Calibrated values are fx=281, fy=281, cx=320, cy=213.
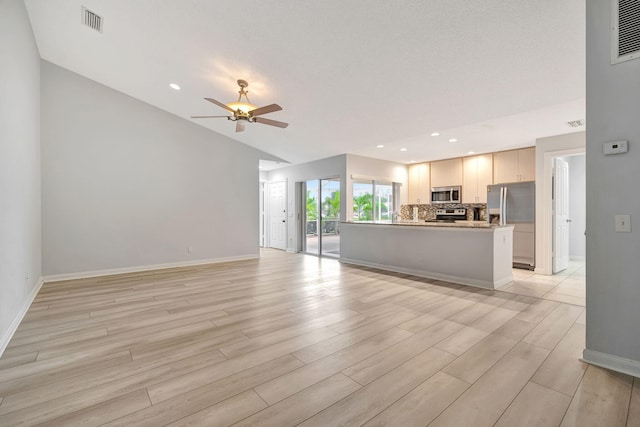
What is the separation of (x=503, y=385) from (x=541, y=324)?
1.48 meters

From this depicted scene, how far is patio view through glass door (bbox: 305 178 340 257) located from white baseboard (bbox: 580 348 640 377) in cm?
544

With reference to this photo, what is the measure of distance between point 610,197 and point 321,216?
6031 millimetres

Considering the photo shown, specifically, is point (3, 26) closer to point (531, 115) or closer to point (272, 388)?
point (272, 388)

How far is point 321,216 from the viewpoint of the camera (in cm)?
773

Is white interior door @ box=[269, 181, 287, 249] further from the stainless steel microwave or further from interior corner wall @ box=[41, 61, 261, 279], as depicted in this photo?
the stainless steel microwave

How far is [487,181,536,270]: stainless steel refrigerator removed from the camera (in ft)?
18.4

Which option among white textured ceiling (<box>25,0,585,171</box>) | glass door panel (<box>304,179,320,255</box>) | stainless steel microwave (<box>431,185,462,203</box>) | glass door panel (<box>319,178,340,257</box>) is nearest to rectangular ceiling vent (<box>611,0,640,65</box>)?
white textured ceiling (<box>25,0,585,171</box>)

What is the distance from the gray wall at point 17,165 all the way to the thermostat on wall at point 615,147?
5.09 metres

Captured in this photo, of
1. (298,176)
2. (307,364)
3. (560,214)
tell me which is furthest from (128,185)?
(560,214)

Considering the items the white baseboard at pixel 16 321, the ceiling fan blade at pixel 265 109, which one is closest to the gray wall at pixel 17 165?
the white baseboard at pixel 16 321

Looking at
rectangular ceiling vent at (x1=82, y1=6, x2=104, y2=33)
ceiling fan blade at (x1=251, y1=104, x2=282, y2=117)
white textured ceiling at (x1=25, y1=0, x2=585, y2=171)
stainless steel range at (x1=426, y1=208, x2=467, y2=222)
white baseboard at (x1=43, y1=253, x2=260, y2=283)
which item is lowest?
white baseboard at (x1=43, y1=253, x2=260, y2=283)

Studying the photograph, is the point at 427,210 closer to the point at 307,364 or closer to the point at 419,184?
the point at 419,184

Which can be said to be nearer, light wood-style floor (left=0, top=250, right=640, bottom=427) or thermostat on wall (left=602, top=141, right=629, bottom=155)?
light wood-style floor (left=0, top=250, right=640, bottom=427)

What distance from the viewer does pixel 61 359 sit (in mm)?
2264
